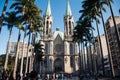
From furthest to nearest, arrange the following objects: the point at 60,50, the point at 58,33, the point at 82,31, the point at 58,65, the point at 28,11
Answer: the point at 58,33 → the point at 60,50 → the point at 58,65 → the point at 82,31 → the point at 28,11

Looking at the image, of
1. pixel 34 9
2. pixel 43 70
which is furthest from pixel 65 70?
pixel 34 9

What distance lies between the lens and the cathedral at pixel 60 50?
86.9 m

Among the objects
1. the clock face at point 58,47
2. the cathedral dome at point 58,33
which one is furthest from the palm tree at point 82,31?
the cathedral dome at point 58,33

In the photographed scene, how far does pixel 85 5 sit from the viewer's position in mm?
36531

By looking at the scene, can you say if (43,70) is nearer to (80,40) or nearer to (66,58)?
(66,58)

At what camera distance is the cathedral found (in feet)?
285

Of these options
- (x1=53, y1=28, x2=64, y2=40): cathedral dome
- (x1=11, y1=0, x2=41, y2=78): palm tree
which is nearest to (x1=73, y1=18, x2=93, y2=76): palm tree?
(x1=11, y1=0, x2=41, y2=78): palm tree

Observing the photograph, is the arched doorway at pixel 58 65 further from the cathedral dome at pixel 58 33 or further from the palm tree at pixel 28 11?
the palm tree at pixel 28 11

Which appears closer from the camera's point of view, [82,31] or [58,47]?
[82,31]

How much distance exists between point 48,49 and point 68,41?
39.9 ft

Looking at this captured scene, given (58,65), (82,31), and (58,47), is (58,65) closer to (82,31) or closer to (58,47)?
(58,47)

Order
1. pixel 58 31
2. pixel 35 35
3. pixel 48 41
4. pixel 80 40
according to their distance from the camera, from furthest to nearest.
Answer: pixel 58 31 < pixel 48 41 < pixel 80 40 < pixel 35 35

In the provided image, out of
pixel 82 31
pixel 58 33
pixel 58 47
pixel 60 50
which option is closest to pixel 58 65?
pixel 60 50

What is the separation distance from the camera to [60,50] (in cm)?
9269
